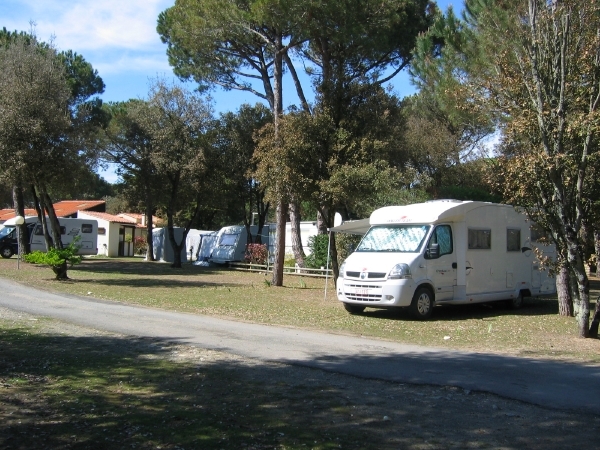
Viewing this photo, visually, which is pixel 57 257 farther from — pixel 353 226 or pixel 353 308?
pixel 353 308

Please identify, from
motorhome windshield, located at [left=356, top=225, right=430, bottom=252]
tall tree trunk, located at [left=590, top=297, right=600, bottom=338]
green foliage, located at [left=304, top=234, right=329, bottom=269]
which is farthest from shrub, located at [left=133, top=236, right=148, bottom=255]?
tall tree trunk, located at [left=590, top=297, right=600, bottom=338]

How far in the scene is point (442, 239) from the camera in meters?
13.4

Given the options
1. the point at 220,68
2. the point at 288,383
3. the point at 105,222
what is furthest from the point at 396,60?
the point at 105,222

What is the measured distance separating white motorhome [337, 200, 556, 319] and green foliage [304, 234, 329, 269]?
13672 millimetres

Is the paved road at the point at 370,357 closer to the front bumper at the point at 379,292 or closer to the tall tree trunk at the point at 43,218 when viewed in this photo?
the front bumper at the point at 379,292

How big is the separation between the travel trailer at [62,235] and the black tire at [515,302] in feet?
83.1

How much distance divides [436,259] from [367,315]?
6.23ft

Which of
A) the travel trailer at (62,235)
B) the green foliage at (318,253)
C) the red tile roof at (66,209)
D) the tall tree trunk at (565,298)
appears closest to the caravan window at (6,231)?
the travel trailer at (62,235)

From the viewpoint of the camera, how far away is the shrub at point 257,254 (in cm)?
3198

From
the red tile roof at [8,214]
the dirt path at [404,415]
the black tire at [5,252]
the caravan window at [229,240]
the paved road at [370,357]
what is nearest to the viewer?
the dirt path at [404,415]

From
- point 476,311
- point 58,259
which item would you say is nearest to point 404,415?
point 476,311

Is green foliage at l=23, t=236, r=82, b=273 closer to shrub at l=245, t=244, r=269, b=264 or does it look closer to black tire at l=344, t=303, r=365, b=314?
black tire at l=344, t=303, r=365, b=314

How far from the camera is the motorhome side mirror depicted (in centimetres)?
1295

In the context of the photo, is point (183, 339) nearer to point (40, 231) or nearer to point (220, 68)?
point (220, 68)
